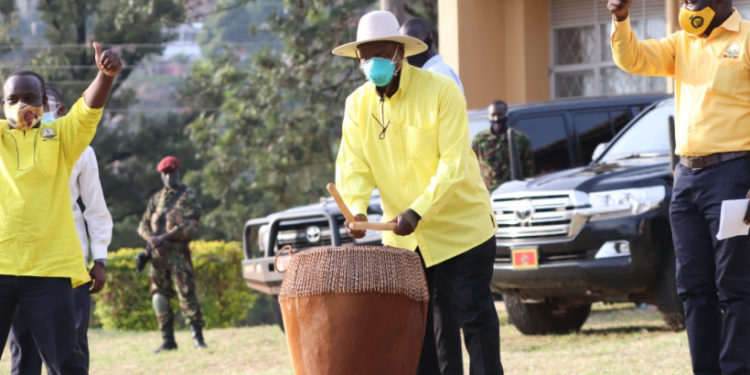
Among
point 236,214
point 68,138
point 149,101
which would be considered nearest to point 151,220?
point 68,138

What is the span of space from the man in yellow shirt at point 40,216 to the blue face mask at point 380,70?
3.86 ft

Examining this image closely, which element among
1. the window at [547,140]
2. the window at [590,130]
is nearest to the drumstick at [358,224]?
the window at [547,140]

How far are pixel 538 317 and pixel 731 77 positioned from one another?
18.4ft

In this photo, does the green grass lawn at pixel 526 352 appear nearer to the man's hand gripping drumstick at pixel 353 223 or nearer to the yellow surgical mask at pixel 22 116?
the man's hand gripping drumstick at pixel 353 223

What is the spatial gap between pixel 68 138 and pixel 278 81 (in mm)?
16501

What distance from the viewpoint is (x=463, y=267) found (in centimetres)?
642

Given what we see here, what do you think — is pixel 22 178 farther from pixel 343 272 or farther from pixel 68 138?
pixel 343 272

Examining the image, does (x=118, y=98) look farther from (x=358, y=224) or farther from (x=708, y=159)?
(x=358, y=224)

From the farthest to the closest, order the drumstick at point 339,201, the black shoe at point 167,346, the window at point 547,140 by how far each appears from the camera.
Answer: the black shoe at point 167,346 → the window at point 547,140 → the drumstick at point 339,201

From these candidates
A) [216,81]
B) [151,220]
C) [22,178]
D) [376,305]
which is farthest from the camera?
[216,81]

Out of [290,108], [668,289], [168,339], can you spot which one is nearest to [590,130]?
[668,289]

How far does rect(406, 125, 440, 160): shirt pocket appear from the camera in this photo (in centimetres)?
628

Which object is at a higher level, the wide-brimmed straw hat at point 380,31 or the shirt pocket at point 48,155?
the wide-brimmed straw hat at point 380,31

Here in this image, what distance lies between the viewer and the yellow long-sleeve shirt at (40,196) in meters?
6.21
